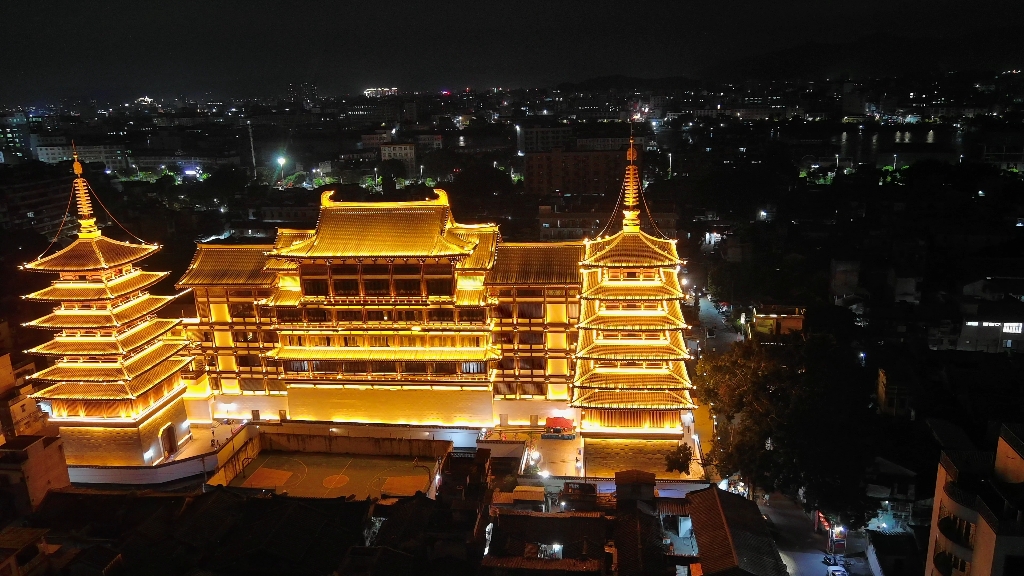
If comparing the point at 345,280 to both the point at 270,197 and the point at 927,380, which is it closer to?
the point at 927,380

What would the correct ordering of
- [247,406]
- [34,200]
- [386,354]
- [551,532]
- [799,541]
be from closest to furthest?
[551,532] → [799,541] → [386,354] → [247,406] → [34,200]

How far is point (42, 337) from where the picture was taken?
1412 inches

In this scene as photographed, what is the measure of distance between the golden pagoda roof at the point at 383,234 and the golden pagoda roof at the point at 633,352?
6.08 meters

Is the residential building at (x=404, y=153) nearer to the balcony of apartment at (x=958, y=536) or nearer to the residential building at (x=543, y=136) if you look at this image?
the residential building at (x=543, y=136)

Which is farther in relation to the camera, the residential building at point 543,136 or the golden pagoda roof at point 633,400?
the residential building at point 543,136

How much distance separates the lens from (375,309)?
26969 mm

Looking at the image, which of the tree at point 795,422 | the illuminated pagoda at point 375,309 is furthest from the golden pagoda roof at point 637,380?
the illuminated pagoda at point 375,309

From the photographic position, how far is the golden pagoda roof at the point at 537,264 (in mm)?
26219

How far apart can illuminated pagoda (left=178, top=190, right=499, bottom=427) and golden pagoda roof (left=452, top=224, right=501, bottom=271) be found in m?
0.04

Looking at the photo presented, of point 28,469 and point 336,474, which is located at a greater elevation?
point 28,469

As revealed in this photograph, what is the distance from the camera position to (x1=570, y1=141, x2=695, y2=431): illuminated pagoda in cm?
2339

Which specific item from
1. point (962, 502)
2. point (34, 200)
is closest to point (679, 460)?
point (962, 502)

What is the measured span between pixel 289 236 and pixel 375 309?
198 inches

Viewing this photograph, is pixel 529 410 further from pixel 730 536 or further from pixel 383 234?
pixel 730 536
